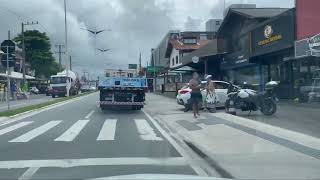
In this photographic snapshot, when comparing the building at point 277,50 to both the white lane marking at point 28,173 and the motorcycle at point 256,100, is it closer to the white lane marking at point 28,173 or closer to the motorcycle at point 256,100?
the motorcycle at point 256,100

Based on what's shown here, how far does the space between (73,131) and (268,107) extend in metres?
7.77

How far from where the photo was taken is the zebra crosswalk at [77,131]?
52.0 ft

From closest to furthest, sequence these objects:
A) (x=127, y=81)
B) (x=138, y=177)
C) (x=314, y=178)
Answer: (x=138, y=177)
(x=314, y=178)
(x=127, y=81)

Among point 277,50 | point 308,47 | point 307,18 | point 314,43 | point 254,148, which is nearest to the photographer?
point 254,148

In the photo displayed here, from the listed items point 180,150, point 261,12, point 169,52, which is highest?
point 261,12

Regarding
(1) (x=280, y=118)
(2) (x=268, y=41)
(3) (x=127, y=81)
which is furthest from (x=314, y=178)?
(2) (x=268, y=41)

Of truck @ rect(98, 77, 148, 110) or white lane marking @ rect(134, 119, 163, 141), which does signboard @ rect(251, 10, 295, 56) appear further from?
white lane marking @ rect(134, 119, 163, 141)

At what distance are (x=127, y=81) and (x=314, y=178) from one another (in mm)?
20419

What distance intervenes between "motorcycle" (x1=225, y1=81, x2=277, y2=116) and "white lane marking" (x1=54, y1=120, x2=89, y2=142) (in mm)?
5950

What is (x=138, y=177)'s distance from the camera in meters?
4.84

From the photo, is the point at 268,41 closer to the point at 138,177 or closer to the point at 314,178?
the point at 314,178

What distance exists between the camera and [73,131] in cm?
1816

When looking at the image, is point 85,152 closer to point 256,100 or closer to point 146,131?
point 146,131

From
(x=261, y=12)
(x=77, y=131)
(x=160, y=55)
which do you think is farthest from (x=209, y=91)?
(x=160, y=55)
